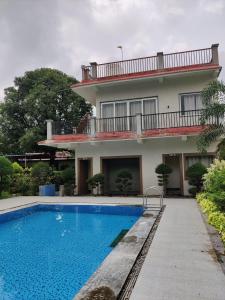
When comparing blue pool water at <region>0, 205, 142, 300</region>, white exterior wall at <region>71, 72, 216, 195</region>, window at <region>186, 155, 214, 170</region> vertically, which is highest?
white exterior wall at <region>71, 72, 216, 195</region>

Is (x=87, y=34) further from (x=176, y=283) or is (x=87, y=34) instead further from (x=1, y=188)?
(x=176, y=283)

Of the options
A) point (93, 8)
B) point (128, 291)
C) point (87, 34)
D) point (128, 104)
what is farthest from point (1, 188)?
point (128, 291)

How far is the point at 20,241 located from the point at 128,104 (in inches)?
474

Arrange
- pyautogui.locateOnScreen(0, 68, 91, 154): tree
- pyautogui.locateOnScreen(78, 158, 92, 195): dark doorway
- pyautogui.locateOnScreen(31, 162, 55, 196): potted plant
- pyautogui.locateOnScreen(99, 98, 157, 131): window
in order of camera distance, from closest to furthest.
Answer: pyautogui.locateOnScreen(99, 98, 157, 131): window → pyautogui.locateOnScreen(31, 162, 55, 196): potted plant → pyautogui.locateOnScreen(78, 158, 92, 195): dark doorway → pyautogui.locateOnScreen(0, 68, 91, 154): tree

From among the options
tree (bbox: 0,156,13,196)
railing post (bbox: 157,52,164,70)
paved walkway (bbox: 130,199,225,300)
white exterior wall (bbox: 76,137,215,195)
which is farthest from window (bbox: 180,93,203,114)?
tree (bbox: 0,156,13,196)

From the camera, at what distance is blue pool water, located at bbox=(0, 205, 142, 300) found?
5.56 metres

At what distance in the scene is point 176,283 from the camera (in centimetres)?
451

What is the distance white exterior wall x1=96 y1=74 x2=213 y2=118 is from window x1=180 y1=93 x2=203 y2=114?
0.27 m

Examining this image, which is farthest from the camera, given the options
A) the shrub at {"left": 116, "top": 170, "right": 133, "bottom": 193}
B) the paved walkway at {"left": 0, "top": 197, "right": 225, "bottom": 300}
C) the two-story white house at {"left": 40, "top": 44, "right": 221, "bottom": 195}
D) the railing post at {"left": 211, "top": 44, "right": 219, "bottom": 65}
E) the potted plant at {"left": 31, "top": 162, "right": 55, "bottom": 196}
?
the potted plant at {"left": 31, "top": 162, "right": 55, "bottom": 196}

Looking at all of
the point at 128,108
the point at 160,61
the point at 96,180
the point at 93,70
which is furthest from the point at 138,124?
the point at 93,70

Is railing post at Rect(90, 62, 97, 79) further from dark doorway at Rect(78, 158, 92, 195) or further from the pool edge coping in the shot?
the pool edge coping

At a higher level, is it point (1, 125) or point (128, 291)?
point (1, 125)

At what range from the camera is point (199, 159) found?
1703 cm

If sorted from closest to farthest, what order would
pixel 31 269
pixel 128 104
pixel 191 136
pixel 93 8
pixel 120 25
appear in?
pixel 31 269 < pixel 93 8 < pixel 120 25 < pixel 191 136 < pixel 128 104
